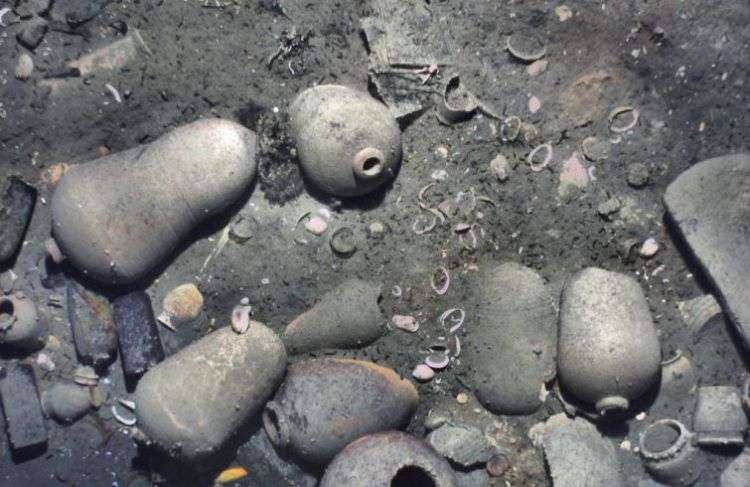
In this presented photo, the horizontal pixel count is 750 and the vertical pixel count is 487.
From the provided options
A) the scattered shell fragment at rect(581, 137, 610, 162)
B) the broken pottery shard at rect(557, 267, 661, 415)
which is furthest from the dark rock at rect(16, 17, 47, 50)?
the broken pottery shard at rect(557, 267, 661, 415)

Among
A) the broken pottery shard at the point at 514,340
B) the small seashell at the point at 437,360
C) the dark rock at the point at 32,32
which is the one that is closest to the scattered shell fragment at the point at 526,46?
the broken pottery shard at the point at 514,340

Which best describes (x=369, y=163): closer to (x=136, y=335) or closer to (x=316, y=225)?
(x=316, y=225)

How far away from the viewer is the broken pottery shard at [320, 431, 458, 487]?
3021mm

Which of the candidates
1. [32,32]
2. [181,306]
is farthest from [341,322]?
[32,32]

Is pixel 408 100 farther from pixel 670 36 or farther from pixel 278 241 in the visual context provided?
pixel 670 36

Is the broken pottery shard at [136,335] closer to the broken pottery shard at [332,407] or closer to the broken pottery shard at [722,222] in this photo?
the broken pottery shard at [332,407]

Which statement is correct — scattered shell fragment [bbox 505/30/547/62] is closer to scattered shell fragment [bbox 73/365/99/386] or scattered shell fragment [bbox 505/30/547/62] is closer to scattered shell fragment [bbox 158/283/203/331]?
scattered shell fragment [bbox 158/283/203/331]

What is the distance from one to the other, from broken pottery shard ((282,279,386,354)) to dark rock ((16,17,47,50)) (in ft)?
6.80

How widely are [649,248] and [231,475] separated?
8.35 ft

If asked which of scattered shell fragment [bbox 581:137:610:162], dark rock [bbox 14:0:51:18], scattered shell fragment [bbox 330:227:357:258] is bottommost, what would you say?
scattered shell fragment [bbox 330:227:357:258]

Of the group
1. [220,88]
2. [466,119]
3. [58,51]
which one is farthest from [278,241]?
[58,51]

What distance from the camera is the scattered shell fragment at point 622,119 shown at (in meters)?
3.48

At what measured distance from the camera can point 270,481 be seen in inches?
141

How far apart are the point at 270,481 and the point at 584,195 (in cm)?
229
